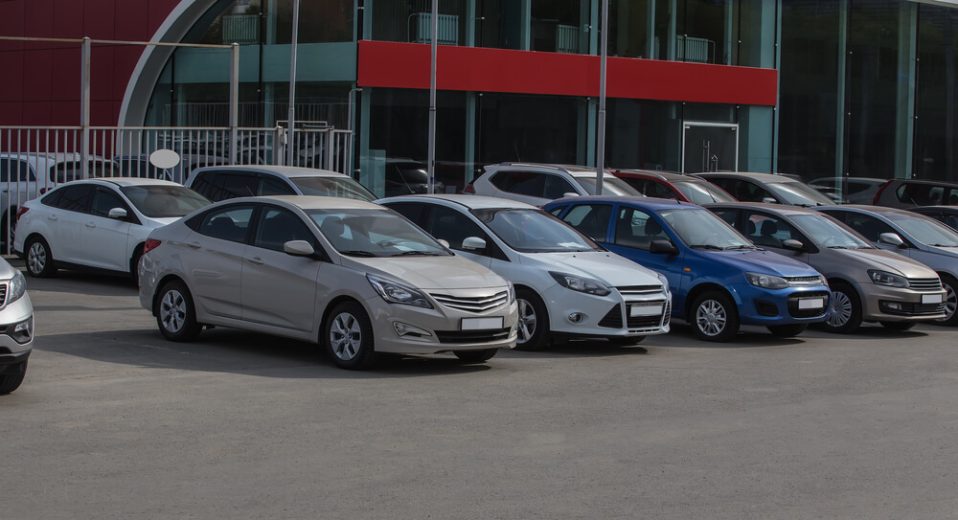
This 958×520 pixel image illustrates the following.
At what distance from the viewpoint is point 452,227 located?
48.6 feet

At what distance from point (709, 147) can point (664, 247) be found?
856 inches

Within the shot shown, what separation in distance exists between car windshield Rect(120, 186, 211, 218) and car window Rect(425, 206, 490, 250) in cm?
515

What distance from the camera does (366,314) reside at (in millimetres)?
11805

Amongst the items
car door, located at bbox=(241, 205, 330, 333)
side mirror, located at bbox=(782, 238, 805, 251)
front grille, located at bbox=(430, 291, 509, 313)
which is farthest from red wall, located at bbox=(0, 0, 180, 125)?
front grille, located at bbox=(430, 291, 509, 313)

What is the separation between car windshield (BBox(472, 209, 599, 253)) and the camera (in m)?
14.5

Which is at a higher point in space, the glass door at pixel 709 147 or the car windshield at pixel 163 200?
the glass door at pixel 709 147

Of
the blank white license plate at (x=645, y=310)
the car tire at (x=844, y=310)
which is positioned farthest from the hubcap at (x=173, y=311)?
the car tire at (x=844, y=310)

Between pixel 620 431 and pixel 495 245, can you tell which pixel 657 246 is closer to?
pixel 495 245

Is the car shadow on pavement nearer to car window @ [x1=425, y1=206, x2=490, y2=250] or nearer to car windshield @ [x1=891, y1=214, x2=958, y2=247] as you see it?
car window @ [x1=425, y1=206, x2=490, y2=250]

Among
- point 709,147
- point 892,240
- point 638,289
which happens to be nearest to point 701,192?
point 892,240

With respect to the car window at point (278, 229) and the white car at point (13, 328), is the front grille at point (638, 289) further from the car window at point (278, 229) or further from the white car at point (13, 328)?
the white car at point (13, 328)

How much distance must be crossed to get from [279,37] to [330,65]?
1871 mm

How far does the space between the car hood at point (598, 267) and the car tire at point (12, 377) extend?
5623mm

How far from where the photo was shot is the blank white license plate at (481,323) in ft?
39.2
